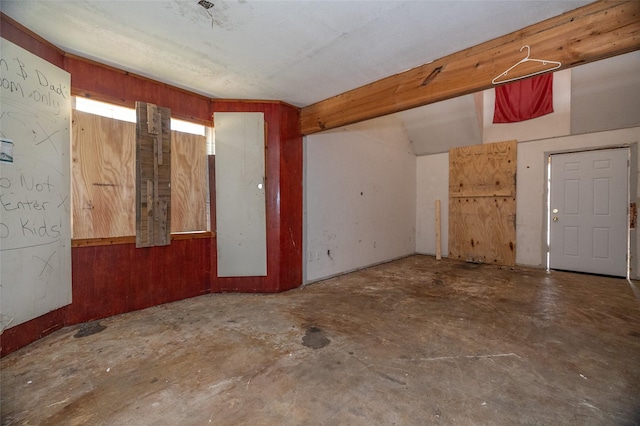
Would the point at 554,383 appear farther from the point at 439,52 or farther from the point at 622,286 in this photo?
the point at 622,286

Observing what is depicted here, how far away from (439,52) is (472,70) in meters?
0.33

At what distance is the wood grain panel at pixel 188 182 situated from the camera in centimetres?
337

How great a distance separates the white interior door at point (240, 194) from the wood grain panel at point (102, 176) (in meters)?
0.98

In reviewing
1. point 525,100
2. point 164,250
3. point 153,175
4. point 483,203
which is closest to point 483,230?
point 483,203

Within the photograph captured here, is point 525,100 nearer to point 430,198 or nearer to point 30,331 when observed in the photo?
point 430,198

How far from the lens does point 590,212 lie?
15.5 feet

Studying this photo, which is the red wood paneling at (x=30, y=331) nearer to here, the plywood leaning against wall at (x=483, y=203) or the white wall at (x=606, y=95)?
the plywood leaning against wall at (x=483, y=203)

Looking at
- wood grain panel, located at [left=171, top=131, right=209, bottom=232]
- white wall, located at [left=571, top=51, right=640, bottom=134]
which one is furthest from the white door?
wood grain panel, located at [left=171, top=131, right=209, bottom=232]

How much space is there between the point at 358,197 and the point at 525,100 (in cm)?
354

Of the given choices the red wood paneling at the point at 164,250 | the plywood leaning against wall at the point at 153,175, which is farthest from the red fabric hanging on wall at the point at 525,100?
the plywood leaning against wall at the point at 153,175

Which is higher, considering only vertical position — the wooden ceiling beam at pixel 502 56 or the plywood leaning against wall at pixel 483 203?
the wooden ceiling beam at pixel 502 56

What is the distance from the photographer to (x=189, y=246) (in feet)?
11.6

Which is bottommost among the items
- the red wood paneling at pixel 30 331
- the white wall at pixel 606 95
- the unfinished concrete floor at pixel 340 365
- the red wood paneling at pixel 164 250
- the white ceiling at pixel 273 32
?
the unfinished concrete floor at pixel 340 365

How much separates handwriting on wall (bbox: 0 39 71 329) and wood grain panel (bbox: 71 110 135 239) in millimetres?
85
